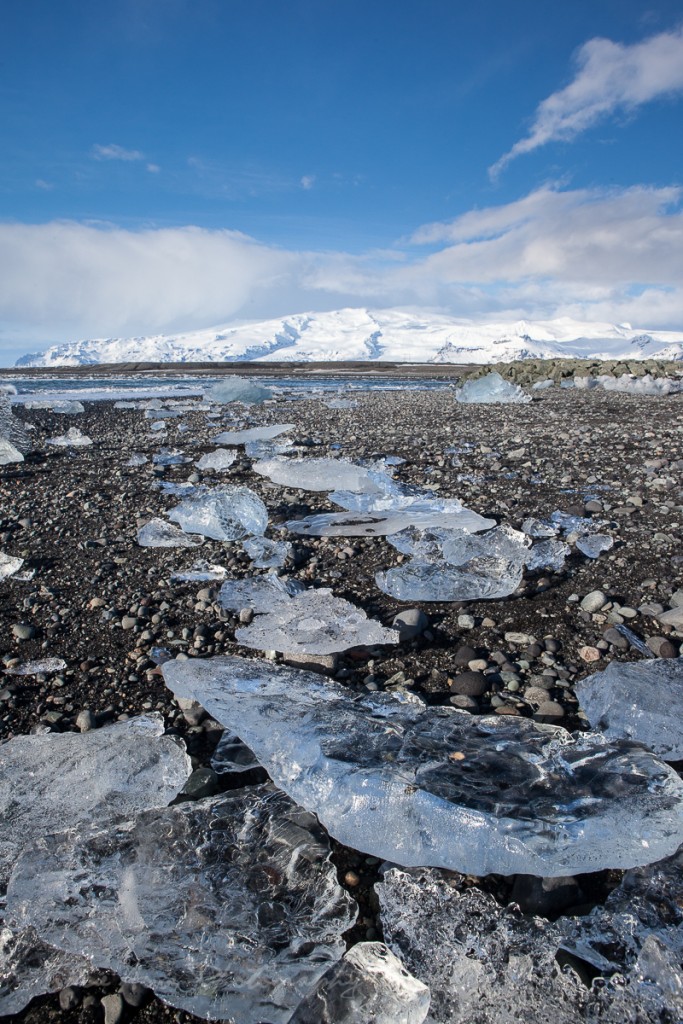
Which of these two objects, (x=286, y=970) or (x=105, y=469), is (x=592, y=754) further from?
(x=105, y=469)

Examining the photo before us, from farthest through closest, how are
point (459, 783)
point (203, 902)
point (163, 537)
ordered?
point (163, 537) → point (459, 783) → point (203, 902)

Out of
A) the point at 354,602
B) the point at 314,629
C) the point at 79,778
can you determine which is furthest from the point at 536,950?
the point at 354,602

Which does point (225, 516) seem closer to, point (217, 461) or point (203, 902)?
point (217, 461)

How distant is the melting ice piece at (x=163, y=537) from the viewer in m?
3.69

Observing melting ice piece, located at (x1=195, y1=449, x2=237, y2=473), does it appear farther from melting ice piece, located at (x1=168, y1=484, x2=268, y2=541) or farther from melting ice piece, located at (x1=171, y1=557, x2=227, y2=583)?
melting ice piece, located at (x1=171, y1=557, x2=227, y2=583)

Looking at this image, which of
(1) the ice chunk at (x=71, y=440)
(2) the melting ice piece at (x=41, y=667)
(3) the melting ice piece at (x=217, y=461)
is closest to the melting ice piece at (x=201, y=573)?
(2) the melting ice piece at (x=41, y=667)

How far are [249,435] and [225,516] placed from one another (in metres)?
4.44

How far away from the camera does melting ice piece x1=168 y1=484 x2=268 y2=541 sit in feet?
12.5

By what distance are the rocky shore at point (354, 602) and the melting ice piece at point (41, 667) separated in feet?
0.09

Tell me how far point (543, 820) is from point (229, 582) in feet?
6.51

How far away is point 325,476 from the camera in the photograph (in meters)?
5.11

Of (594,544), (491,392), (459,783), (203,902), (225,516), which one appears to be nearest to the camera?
(203,902)

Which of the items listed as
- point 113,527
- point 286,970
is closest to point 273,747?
point 286,970

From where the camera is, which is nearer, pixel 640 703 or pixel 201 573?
pixel 640 703
